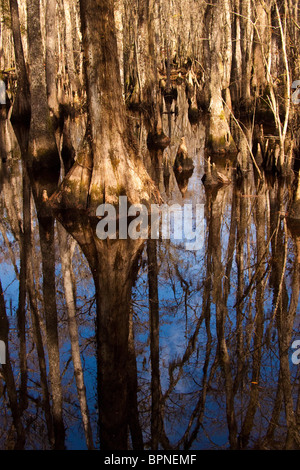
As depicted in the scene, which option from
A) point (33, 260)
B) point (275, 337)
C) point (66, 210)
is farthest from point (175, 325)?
point (66, 210)

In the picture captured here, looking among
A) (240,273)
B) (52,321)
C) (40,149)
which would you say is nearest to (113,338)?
(52,321)

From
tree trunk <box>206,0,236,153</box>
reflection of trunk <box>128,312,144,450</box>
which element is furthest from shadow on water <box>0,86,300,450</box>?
tree trunk <box>206,0,236,153</box>

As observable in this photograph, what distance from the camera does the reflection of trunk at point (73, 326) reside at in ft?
10.6

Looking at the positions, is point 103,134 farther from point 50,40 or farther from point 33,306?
point 50,40

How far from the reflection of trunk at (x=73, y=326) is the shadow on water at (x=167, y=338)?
1.3 inches

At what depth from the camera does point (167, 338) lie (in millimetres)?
4270

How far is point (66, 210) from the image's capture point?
7.57 meters

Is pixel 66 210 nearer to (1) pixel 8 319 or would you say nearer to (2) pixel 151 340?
(1) pixel 8 319

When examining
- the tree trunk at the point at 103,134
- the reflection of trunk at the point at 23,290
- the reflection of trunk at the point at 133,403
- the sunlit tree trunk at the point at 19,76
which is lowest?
the reflection of trunk at the point at 133,403

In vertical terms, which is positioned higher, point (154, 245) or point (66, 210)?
point (66, 210)

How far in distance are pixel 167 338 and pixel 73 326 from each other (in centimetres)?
77

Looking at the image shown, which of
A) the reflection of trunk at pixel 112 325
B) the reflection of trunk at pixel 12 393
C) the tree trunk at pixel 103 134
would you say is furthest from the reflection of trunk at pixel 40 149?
the reflection of trunk at pixel 12 393

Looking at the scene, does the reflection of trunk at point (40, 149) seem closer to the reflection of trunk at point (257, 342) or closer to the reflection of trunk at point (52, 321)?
the reflection of trunk at point (52, 321)

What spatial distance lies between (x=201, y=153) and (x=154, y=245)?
7018 mm
